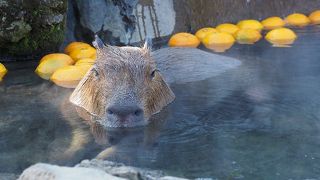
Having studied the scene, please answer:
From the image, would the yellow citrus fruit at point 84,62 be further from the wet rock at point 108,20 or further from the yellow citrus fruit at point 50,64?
the wet rock at point 108,20

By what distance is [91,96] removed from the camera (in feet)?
24.2

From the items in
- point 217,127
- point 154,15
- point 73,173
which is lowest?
point 217,127

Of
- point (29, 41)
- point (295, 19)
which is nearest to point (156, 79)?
point (29, 41)

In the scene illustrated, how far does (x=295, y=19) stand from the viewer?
503 inches

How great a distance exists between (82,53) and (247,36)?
10.7 feet

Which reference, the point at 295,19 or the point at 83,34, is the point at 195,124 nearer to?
the point at 83,34

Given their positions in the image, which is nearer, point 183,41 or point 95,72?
point 95,72

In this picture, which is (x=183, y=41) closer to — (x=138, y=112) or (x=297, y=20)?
(x=297, y=20)

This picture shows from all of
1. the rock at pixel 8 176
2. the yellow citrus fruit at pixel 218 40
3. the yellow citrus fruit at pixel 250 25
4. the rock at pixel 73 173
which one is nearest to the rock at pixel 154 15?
the yellow citrus fruit at pixel 250 25

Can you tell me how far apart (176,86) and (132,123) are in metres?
2.07

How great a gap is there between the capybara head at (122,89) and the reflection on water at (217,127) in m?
0.18

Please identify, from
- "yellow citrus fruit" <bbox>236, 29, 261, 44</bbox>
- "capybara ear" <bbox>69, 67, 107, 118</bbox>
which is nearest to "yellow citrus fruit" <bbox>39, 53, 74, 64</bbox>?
"capybara ear" <bbox>69, 67, 107, 118</bbox>

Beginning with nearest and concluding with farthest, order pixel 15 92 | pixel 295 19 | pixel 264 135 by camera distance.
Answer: pixel 264 135 → pixel 15 92 → pixel 295 19

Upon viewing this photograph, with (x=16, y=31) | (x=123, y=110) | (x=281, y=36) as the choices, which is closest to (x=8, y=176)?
(x=123, y=110)
